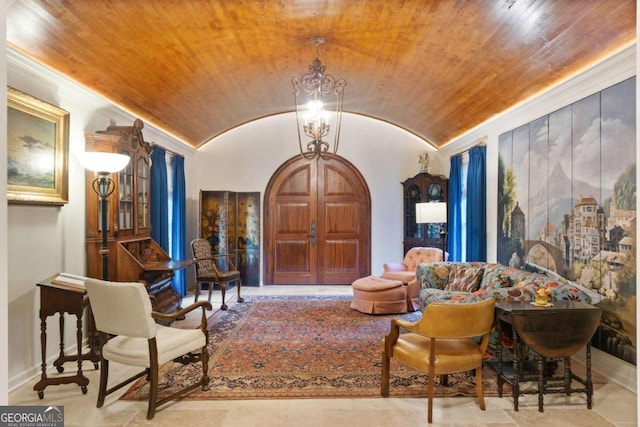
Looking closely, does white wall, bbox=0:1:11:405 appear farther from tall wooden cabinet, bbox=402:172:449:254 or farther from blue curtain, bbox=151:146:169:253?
tall wooden cabinet, bbox=402:172:449:254

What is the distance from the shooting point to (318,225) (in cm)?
704

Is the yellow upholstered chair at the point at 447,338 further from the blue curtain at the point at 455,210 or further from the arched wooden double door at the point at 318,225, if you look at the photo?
the arched wooden double door at the point at 318,225

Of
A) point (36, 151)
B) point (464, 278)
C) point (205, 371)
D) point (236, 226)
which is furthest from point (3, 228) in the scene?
point (236, 226)

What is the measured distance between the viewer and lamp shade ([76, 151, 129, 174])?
3.07 meters

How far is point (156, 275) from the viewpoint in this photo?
4105 millimetres

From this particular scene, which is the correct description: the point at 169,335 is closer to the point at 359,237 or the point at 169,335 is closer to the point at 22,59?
the point at 22,59

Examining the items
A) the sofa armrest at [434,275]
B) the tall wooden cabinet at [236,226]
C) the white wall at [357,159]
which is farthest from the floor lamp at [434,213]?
the tall wooden cabinet at [236,226]

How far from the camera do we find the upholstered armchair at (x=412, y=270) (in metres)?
5.15

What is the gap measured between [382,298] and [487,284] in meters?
1.41

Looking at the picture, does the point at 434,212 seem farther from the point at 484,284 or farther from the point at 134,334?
the point at 134,334

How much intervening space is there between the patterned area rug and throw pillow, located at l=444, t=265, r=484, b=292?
0.75m

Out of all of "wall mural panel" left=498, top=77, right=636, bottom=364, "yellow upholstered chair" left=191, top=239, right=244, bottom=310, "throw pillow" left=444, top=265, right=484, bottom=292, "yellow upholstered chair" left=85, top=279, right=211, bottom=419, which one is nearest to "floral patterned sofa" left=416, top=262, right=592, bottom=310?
"throw pillow" left=444, top=265, right=484, bottom=292

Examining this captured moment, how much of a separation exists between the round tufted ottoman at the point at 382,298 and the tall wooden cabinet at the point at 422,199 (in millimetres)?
1774

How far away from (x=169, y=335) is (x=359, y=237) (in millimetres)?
4717
